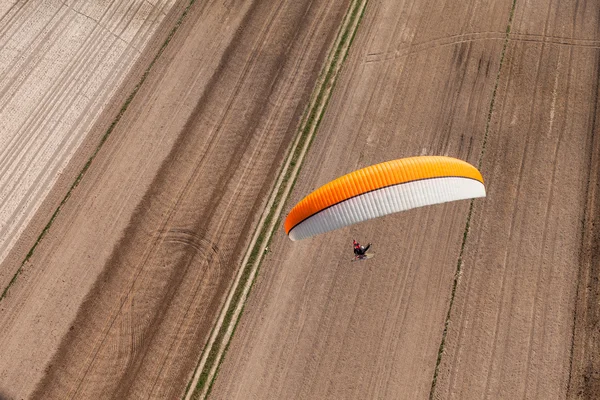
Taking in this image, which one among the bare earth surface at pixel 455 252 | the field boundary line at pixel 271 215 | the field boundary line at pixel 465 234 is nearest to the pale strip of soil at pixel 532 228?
the bare earth surface at pixel 455 252

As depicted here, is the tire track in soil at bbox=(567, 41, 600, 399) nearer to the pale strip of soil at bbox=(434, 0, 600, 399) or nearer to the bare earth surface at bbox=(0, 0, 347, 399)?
the pale strip of soil at bbox=(434, 0, 600, 399)

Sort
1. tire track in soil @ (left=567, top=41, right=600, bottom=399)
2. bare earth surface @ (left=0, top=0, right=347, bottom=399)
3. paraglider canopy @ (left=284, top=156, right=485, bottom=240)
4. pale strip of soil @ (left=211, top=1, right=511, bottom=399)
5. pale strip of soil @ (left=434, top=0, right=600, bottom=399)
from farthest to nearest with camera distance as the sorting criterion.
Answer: bare earth surface @ (left=0, top=0, right=347, bottom=399)
pale strip of soil @ (left=211, top=1, right=511, bottom=399)
pale strip of soil @ (left=434, top=0, right=600, bottom=399)
tire track in soil @ (left=567, top=41, right=600, bottom=399)
paraglider canopy @ (left=284, top=156, right=485, bottom=240)

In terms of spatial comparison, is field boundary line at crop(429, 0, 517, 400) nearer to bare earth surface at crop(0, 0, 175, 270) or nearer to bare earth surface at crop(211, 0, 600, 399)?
bare earth surface at crop(211, 0, 600, 399)

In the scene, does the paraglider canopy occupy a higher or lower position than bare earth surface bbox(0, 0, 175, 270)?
lower

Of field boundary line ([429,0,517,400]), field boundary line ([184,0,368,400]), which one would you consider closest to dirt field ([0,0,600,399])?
field boundary line ([429,0,517,400])

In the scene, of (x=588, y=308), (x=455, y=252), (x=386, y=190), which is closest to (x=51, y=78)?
(x=386, y=190)

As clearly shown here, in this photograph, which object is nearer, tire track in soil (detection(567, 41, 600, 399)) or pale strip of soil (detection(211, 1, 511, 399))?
tire track in soil (detection(567, 41, 600, 399))

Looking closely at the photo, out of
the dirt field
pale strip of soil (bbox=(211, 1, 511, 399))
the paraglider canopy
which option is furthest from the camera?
the dirt field
